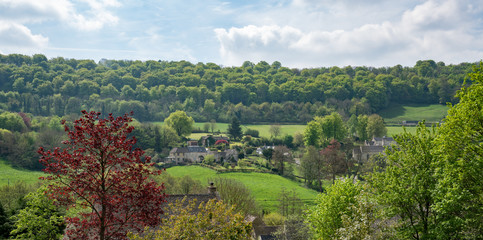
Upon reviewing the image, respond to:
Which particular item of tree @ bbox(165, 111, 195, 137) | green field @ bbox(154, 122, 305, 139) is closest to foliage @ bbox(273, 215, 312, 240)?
green field @ bbox(154, 122, 305, 139)

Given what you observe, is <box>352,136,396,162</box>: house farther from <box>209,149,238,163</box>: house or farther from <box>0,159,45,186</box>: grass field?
<box>0,159,45,186</box>: grass field

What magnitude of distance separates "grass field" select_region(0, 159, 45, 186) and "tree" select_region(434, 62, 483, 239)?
59.2m

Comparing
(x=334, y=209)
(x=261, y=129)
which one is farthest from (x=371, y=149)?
(x=334, y=209)

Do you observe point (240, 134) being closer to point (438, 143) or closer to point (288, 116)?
point (288, 116)

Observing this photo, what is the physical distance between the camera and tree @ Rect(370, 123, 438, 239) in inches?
672

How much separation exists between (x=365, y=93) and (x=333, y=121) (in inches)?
2372

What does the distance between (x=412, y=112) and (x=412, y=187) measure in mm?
127098

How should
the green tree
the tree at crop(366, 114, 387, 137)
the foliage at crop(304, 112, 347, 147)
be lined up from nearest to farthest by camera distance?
the foliage at crop(304, 112, 347, 147)
the tree at crop(366, 114, 387, 137)
the green tree

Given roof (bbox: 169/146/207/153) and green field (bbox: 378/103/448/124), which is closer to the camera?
roof (bbox: 169/146/207/153)

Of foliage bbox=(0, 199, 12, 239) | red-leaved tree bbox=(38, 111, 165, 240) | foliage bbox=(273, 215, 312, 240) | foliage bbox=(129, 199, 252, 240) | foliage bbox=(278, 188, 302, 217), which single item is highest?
red-leaved tree bbox=(38, 111, 165, 240)

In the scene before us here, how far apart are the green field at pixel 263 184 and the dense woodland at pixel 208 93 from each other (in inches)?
2195

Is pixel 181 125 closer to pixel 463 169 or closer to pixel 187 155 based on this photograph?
pixel 187 155

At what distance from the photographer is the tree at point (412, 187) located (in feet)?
56.0

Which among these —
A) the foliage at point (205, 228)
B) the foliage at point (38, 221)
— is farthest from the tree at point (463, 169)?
the foliage at point (38, 221)
